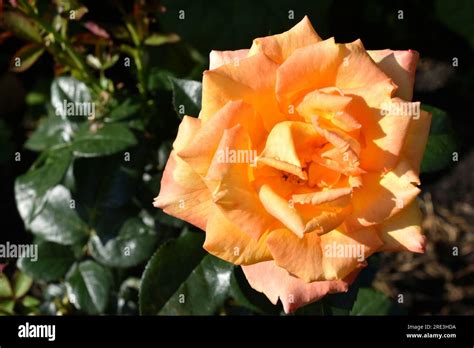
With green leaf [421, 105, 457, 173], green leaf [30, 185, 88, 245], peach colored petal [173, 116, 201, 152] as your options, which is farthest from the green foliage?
green leaf [421, 105, 457, 173]

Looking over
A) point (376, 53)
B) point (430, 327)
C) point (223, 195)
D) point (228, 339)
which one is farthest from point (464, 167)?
point (223, 195)

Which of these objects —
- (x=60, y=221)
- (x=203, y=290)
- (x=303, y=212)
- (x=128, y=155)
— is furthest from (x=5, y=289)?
(x=303, y=212)

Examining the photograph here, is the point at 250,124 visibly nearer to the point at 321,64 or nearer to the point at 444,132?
the point at 321,64

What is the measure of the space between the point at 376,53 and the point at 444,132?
39 cm

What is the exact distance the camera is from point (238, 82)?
42.6 inches

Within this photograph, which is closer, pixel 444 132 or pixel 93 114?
pixel 444 132

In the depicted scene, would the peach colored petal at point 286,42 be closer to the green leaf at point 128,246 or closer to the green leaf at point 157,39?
the green leaf at point 157,39

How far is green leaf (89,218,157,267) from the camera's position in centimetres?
160

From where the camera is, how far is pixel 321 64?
1.07 metres

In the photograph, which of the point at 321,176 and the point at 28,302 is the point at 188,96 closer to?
the point at 321,176

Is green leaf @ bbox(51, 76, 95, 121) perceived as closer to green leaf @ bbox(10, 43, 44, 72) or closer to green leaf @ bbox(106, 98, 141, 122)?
green leaf @ bbox(106, 98, 141, 122)

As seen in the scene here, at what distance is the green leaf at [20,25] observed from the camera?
141 cm

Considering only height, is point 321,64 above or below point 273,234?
above

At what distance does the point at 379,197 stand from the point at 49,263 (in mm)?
918
